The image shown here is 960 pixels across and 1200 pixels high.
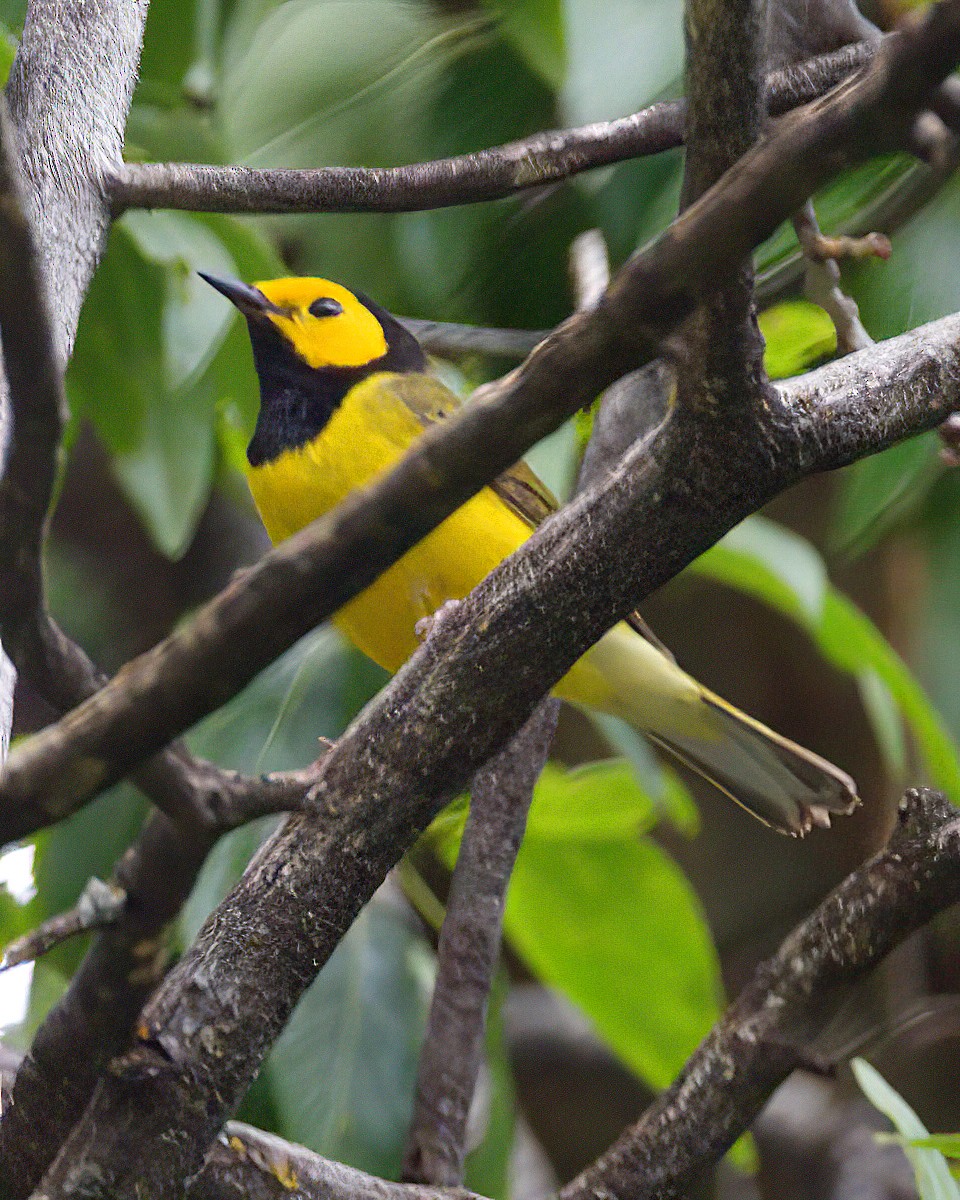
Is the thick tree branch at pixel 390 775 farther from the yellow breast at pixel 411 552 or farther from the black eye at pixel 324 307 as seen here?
the black eye at pixel 324 307

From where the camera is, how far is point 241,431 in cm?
193

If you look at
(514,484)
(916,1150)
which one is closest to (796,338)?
(514,484)

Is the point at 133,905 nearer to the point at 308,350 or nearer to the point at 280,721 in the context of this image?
the point at 280,721

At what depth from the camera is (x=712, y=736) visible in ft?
4.73

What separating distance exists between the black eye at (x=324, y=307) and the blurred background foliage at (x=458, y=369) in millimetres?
42

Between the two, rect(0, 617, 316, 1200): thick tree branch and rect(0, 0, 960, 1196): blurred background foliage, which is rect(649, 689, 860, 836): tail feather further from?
rect(0, 617, 316, 1200): thick tree branch

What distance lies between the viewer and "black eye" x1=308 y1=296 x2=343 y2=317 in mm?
1561

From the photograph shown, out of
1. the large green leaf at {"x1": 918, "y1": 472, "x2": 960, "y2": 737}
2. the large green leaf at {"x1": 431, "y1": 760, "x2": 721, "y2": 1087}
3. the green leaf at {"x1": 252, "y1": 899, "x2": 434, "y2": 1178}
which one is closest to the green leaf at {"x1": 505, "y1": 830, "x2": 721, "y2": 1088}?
the large green leaf at {"x1": 431, "y1": 760, "x2": 721, "y2": 1087}

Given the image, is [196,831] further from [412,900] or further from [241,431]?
[241,431]

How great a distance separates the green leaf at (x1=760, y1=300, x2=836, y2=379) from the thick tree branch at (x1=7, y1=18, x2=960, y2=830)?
74 cm

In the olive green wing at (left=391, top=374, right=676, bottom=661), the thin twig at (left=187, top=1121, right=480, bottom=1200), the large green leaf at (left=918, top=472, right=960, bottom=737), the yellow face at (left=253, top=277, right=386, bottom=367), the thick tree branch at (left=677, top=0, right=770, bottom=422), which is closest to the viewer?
the thick tree branch at (left=677, top=0, right=770, bottom=422)

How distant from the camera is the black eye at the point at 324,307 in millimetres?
1561

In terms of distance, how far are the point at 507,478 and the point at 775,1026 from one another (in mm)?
780

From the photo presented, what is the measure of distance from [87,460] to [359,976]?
1351 millimetres
